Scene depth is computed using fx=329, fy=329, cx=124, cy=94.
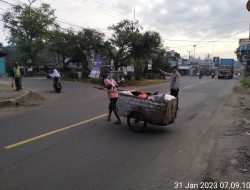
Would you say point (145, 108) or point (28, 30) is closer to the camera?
point (145, 108)

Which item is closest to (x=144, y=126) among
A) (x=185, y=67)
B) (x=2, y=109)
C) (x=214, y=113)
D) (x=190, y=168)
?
(x=190, y=168)

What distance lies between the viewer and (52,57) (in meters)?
77.6

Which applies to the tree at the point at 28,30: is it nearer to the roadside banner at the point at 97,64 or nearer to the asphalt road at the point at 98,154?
the roadside banner at the point at 97,64

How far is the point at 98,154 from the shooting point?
6.98 m

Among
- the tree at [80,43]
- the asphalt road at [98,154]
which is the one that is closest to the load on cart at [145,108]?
the asphalt road at [98,154]

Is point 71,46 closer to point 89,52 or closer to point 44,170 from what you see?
point 89,52

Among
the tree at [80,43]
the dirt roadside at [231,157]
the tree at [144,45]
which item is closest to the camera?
the dirt roadside at [231,157]

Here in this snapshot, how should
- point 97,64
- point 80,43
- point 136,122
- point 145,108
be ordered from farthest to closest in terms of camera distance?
point 80,43
point 97,64
point 136,122
point 145,108

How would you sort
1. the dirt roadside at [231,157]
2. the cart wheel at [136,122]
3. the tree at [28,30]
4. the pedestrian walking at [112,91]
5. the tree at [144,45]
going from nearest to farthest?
the dirt roadside at [231,157]
the cart wheel at [136,122]
the pedestrian walking at [112,91]
the tree at [144,45]
the tree at [28,30]

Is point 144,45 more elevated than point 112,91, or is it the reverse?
point 144,45

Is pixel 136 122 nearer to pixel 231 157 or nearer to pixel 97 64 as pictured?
pixel 231 157

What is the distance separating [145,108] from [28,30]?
61.0 m

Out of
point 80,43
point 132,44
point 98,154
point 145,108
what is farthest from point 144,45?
point 98,154

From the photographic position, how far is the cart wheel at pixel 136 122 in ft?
30.6
